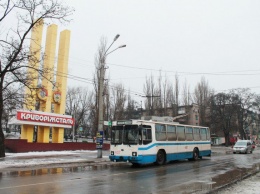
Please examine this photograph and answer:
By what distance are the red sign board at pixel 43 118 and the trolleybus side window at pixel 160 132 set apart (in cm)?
1483

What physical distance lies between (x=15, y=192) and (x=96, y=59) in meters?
31.7

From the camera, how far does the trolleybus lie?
17.9m

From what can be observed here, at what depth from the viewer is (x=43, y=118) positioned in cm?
3086

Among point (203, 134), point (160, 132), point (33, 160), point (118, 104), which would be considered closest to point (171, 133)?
point (160, 132)

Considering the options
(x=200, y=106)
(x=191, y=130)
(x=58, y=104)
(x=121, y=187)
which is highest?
(x=200, y=106)

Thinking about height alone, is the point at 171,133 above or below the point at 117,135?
above

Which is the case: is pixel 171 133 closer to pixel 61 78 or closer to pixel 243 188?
pixel 243 188

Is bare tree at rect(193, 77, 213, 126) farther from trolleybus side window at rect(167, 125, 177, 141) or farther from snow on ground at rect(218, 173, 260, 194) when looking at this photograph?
snow on ground at rect(218, 173, 260, 194)

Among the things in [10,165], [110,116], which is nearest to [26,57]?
[10,165]

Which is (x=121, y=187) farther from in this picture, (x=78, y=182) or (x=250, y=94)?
(x=250, y=94)

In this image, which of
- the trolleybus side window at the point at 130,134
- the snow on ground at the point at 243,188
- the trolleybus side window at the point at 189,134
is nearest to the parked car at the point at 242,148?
the trolleybus side window at the point at 189,134

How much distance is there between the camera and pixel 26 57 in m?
22.0

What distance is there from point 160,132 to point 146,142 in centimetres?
192

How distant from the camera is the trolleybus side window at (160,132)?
63.7ft
